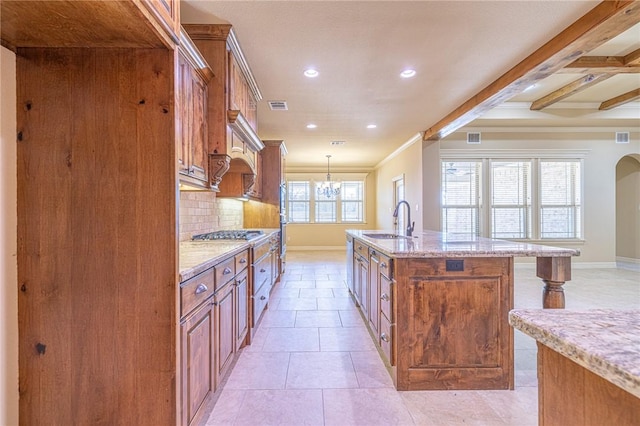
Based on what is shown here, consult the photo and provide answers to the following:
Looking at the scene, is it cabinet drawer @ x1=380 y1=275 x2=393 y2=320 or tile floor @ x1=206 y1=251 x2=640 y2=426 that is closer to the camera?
tile floor @ x1=206 y1=251 x2=640 y2=426

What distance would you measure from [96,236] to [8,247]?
290 millimetres

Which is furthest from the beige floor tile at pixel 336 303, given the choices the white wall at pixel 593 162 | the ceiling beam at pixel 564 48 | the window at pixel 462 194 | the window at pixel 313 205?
the window at pixel 313 205

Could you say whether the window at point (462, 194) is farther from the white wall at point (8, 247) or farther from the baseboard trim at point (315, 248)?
the white wall at point (8, 247)

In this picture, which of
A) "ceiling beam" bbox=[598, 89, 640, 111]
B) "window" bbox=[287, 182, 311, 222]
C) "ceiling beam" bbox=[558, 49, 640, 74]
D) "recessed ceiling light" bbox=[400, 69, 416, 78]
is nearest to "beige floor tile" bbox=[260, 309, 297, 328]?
"recessed ceiling light" bbox=[400, 69, 416, 78]

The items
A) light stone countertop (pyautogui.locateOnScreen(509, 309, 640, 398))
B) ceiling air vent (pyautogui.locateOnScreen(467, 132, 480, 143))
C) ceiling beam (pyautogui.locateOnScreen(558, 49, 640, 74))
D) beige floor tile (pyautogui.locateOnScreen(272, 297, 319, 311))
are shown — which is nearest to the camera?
light stone countertop (pyautogui.locateOnScreen(509, 309, 640, 398))

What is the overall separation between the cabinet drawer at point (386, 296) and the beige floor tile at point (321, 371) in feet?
1.65

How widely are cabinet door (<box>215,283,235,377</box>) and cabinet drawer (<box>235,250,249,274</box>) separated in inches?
7.7

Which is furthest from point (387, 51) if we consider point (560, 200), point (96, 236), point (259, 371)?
point (560, 200)

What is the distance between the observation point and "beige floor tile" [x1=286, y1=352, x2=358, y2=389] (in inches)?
81.7

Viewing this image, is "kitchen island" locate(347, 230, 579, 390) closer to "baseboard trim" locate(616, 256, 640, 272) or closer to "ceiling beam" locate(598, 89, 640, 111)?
"ceiling beam" locate(598, 89, 640, 111)

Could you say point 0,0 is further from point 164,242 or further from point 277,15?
point 277,15

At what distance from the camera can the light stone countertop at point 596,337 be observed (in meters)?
0.49

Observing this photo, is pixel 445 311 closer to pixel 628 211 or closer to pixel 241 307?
pixel 241 307

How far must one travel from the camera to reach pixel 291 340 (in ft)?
9.19
